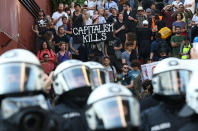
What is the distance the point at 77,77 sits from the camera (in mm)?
5645

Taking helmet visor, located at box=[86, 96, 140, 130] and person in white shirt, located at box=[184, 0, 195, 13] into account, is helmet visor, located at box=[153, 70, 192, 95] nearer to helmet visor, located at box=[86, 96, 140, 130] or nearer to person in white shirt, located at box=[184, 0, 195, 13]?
helmet visor, located at box=[86, 96, 140, 130]

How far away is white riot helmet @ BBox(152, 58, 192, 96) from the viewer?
5.54 metres

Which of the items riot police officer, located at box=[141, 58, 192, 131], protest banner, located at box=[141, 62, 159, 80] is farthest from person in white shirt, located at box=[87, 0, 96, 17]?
riot police officer, located at box=[141, 58, 192, 131]

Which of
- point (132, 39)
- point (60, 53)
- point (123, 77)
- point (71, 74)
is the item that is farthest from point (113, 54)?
point (71, 74)

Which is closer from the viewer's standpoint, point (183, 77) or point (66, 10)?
point (183, 77)

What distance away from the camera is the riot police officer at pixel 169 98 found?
5402mm

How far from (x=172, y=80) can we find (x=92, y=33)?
8484mm

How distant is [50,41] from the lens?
44.5 ft

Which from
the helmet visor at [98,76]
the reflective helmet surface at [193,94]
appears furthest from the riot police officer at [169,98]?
the helmet visor at [98,76]

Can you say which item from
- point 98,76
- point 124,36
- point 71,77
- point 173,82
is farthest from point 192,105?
point 124,36

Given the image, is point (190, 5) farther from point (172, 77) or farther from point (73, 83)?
point (73, 83)

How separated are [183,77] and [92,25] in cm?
855

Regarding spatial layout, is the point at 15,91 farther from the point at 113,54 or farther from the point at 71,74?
the point at 113,54

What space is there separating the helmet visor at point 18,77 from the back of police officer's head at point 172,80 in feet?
5.46
